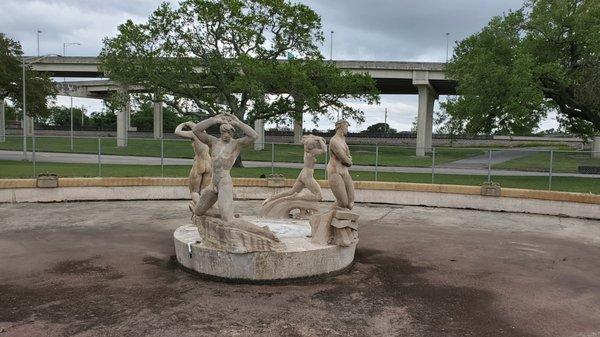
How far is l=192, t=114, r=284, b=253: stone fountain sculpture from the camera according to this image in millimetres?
7785

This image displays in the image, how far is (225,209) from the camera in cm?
805

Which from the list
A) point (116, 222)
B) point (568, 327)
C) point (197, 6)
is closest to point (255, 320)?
point (568, 327)

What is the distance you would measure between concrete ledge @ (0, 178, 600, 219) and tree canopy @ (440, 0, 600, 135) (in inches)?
187

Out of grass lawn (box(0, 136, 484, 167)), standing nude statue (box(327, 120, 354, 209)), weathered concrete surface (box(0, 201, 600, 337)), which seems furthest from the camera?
grass lawn (box(0, 136, 484, 167))

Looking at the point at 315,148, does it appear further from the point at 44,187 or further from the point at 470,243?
the point at 44,187

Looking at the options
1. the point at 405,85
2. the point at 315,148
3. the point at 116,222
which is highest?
the point at 405,85

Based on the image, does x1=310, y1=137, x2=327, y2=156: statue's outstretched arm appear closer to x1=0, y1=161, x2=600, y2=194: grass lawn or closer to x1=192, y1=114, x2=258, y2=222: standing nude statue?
x1=192, y1=114, x2=258, y2=222: standing nude statue

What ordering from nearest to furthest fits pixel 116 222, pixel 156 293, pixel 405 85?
pixel 156 293
pixel 116 222
pixel 405 85

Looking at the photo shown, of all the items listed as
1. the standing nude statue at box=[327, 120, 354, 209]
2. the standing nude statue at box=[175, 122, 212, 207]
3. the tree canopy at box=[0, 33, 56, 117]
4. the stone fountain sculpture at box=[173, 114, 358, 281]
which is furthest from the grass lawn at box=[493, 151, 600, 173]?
the tree canopy at box=[0, 33, 56, 117]

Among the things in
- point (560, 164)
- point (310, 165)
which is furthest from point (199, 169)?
point (560, 164)

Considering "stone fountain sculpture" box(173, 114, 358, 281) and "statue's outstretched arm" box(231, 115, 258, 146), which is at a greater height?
"statue's outstretched arm" box(231, 115, 258, 146)

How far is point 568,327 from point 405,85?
48928 mm

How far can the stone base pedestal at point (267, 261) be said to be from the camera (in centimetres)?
777

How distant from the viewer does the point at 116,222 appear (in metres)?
12.8
